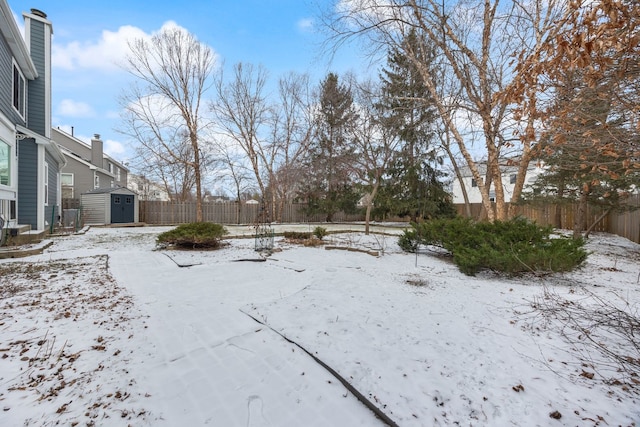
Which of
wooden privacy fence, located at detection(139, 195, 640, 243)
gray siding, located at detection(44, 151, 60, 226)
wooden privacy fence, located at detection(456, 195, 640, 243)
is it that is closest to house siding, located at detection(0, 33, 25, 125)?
gray siding, located at detection(44, 151, 60, 226)

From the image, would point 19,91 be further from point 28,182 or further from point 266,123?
point 266,123

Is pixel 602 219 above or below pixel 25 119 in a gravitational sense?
below

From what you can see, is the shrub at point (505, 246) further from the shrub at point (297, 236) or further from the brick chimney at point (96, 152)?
the brick chimney at point (96, 152)

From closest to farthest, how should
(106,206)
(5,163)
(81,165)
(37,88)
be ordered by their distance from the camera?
(5,163)
(37,88)
(106,206)
(81,165)

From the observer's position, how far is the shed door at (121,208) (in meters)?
15.2

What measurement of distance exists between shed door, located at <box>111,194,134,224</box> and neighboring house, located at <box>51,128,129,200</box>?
4.21 meters

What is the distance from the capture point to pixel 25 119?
8.85 metres

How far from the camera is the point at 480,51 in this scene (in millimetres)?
7320

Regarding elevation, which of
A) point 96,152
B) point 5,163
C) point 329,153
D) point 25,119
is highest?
point 329,153

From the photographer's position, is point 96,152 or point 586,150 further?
point 96,152

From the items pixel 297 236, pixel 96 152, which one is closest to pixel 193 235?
pixel 297 236

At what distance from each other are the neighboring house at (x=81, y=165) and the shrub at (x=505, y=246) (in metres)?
20.7

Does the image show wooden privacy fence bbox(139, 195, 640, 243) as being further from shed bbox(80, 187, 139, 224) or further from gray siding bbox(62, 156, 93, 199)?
gray siding bbox(62, 156, 93, 199)

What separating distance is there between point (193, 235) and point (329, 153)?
15.3 m
